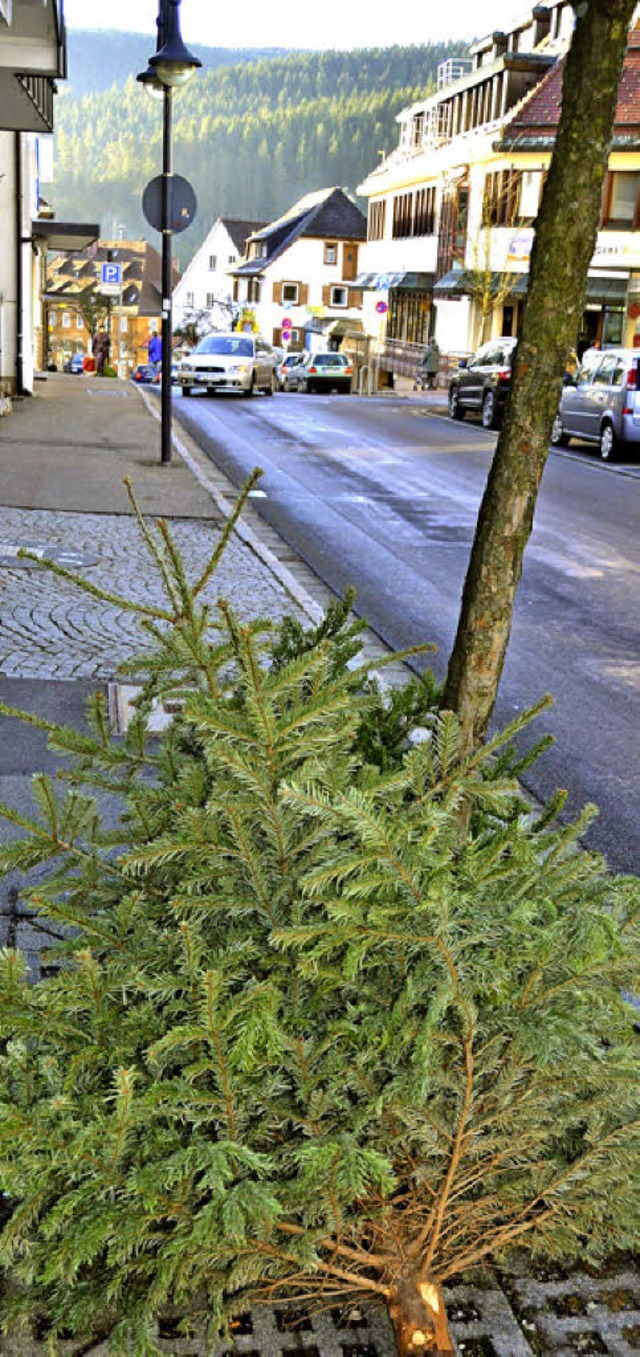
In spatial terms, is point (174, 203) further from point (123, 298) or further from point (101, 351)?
point (123, 298)

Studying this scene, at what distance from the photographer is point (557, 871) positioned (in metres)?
3.00

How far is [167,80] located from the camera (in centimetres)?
1595

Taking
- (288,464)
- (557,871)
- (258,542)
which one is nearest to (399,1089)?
(557,871)

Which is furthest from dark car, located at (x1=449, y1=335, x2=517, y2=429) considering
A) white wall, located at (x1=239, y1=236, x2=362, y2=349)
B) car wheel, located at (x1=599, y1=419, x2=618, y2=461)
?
white wall, located at (x1=239, y1=236, x2=362, y2=349)

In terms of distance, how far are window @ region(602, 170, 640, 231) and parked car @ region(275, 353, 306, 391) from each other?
456 inches

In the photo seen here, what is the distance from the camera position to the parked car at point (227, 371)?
3884cm

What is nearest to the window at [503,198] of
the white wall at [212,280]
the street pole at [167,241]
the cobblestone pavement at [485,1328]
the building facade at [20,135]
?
the building facade at [20,135]

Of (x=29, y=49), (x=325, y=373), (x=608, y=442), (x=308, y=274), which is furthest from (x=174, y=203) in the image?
(x=308, y=274)

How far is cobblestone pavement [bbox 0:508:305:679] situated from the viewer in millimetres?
8148

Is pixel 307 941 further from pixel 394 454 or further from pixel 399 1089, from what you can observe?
pixel 394 454

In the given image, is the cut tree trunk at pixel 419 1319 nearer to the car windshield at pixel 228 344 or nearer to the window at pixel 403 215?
the car windshield at pixel 228 344

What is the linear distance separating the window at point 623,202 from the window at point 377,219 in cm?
2419

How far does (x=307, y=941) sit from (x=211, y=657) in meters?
0.67

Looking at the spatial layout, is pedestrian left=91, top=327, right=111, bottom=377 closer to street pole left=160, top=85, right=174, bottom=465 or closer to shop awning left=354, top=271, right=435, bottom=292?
shop awning left=354, top=271, right=435, bottom=292
